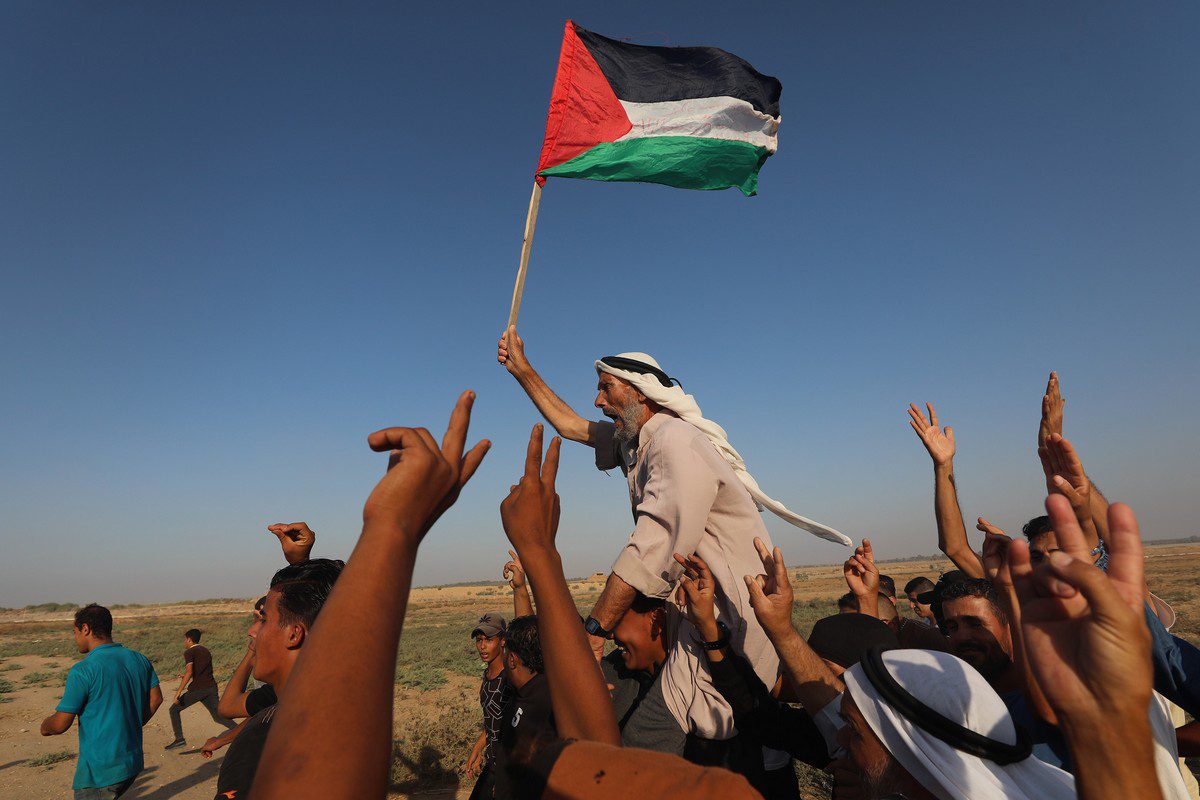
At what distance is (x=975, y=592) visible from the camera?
3900 millimetres

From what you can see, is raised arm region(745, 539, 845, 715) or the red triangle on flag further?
the red triangle on flag

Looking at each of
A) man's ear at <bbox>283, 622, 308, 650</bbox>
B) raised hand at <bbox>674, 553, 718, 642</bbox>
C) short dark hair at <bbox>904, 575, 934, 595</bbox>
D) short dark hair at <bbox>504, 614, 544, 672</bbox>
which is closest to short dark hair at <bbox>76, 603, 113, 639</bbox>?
short dark hair at <bbox>504, 614, 544, 672</bbox>

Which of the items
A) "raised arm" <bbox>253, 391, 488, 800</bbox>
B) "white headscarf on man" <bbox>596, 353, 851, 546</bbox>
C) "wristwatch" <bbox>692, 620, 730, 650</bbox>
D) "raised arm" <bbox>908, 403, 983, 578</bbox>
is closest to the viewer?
"raised arm" <bbox>253, 391, 488, 800</bbox>

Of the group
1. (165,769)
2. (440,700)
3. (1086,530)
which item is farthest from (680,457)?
(440,700)

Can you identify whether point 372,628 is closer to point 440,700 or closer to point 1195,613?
point 440,700

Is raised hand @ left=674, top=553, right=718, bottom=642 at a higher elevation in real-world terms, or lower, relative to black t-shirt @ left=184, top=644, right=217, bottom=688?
higher

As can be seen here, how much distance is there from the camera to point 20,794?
30.5ft

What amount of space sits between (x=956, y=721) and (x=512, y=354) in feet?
10.9

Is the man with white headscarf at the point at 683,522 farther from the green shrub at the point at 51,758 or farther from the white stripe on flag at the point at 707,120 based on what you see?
the green shrub at the point at 51,758

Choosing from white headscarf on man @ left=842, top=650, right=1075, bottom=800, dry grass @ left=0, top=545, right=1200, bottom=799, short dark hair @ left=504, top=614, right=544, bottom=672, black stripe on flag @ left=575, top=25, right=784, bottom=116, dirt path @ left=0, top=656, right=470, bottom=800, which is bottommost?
dry grass @ left=0, top=545, right=1200, bottom=799

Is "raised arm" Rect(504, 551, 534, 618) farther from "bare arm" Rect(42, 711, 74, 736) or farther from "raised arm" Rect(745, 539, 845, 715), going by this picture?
"bare arm" Rect(42, 711, 74, 736)

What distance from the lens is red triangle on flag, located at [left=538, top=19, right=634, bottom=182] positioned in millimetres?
4977

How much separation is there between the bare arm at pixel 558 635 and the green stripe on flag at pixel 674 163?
3.85m

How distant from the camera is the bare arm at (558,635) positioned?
165 cm
